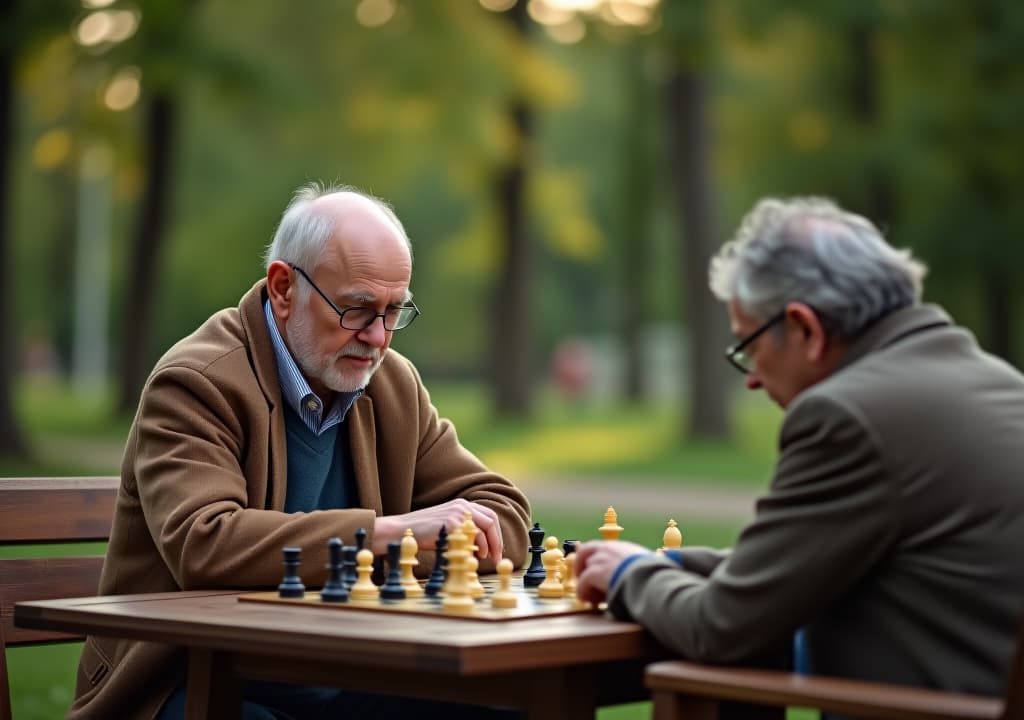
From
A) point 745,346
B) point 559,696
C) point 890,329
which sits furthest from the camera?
point 745,346

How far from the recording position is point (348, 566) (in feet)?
12.6

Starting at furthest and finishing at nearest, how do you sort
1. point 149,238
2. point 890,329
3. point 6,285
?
point 149,238, point 6,285, point 890,329

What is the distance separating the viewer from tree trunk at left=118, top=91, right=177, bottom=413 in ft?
73.2

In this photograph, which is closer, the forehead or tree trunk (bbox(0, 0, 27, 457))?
the forehead

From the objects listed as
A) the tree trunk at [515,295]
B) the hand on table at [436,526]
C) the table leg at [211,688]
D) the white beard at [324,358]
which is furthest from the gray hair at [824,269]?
the tree trunk at [515,295]

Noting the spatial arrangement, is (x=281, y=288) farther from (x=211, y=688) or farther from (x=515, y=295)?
(x=515, y=295)

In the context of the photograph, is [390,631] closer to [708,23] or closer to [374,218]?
[374,218]

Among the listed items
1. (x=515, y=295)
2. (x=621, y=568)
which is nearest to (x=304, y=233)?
(x=621, y=568)

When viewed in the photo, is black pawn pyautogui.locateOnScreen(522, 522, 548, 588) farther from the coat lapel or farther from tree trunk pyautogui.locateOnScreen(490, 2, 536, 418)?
tree trunk pyautogui.locateOnScreen(490, 2, 536, 418)

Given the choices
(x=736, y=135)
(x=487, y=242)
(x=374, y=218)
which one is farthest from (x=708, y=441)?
(x=374, y=218)

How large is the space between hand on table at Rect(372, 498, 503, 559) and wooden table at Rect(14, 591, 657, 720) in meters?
0.46

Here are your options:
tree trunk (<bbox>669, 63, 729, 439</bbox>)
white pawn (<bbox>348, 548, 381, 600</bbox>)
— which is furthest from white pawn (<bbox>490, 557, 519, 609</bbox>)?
tree trunk (<bbox>669, 63, 729, 439</bbox>)

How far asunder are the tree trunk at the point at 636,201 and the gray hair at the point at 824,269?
34.2 m

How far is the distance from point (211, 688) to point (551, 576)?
0.78 m
